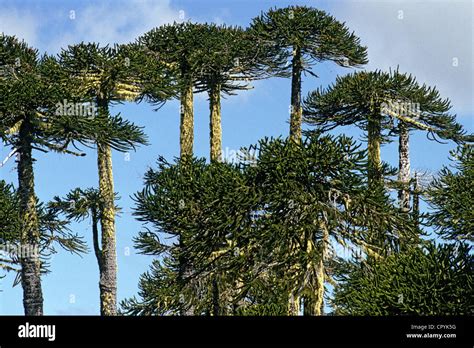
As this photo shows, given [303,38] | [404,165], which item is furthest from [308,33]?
[404,165]

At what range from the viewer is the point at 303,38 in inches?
998

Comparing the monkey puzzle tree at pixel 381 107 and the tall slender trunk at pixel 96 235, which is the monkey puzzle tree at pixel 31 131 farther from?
the monkey puzzle tree at pixel 381 107

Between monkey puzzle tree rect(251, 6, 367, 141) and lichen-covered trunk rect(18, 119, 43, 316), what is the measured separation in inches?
319

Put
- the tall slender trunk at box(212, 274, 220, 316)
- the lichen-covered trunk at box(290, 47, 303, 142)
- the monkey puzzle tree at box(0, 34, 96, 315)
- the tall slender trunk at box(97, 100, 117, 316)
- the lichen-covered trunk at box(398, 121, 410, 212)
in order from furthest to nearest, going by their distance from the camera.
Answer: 1. the lichen-covered trunk at box(290, 47, 303, 142)
2. the tall slender trunk at box(97, 100, 117, 316)
3. the lichen-covered trunk at box(398, 121, 410, 212)
4. the monkey puzzle tree at box(0, 34, 96, 315)
5. the tall slender trunk at box(212, 274, 220, 316)

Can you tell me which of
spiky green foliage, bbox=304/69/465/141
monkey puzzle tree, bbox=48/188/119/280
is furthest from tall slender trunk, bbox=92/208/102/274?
spiky green foliage, bbox=304/69/465/141

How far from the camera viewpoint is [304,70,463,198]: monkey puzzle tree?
25.5m

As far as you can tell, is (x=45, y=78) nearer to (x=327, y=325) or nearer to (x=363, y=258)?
(x=363, y=258)

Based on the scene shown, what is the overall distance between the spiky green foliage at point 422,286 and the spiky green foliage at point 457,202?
54.8 inches

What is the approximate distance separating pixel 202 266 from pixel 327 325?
38.4 ft

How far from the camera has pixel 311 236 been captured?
16938 millimetres

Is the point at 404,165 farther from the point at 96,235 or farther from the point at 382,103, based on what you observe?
the point at 96,235

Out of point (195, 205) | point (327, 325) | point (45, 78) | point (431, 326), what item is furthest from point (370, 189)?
point (45, 78)

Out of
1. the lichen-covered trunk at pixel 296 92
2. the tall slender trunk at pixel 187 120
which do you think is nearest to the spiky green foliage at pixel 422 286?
the lichen-covered trunk at pixel 296 92

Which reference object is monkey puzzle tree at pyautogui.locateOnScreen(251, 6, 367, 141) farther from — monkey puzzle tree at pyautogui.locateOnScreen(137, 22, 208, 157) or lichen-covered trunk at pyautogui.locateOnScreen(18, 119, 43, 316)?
lichen-covered trunk at pyautogui.locateOnScreen(18, 119, 43, 316)
